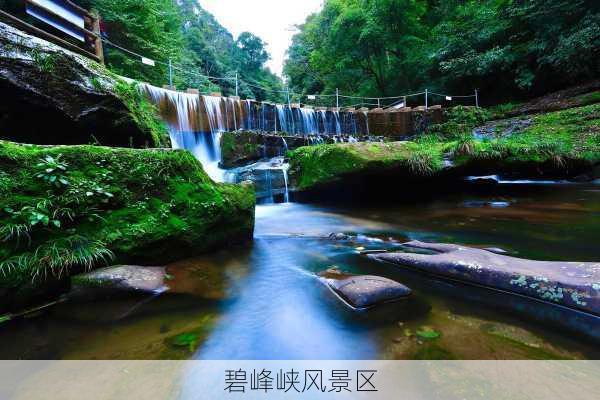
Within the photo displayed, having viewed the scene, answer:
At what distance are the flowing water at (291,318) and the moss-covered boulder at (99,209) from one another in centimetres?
35

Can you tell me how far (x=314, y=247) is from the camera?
4.66m

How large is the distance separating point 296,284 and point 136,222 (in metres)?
1.87

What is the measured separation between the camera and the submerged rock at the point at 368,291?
2768mm

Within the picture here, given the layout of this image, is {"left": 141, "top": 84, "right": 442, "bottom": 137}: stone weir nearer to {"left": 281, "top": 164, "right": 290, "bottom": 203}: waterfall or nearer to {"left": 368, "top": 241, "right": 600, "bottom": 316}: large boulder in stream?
{"left": 281, "top": 164, "right": 290, "bottom": 203}: waterfall

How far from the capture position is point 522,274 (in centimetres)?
286

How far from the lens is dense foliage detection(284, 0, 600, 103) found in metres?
13.9

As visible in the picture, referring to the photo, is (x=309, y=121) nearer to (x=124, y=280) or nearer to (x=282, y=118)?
(x=282, y=118)

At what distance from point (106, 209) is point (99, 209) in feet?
0.24

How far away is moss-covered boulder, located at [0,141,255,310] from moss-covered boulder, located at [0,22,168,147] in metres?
1.00

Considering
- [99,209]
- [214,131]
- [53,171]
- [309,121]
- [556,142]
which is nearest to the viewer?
[53,171]

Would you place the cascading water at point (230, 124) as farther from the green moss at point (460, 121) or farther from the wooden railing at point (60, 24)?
the green moss at point (460, 121)

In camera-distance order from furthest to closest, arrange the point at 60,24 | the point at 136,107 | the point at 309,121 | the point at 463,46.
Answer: the point at 463,46
the point at 309,121
the point at 60,24
the point at 136,107

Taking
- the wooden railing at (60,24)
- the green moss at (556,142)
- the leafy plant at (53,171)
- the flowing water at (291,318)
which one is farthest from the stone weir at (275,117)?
the flowing water at (291,318)

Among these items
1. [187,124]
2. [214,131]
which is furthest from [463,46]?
[187,124]
